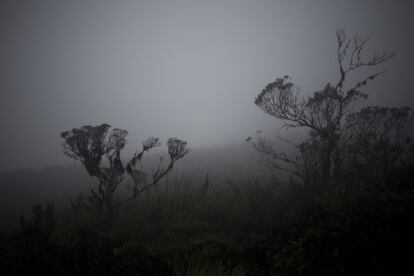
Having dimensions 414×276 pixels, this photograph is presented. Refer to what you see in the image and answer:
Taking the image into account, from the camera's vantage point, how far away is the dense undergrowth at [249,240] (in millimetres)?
4270

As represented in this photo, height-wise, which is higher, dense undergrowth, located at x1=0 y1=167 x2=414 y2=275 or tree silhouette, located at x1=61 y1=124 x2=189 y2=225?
tree silhouette, located at x1=61 y1=124 x2=189 y2=225

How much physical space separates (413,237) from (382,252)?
2.45 feet

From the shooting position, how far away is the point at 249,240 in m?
6.03

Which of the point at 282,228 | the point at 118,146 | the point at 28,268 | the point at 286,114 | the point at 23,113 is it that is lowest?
the point at 28,268

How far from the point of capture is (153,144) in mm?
8430

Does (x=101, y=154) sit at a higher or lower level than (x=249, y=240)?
higher

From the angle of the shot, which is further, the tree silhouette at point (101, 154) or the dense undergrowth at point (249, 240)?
the tree silhouette at point (101, 154)

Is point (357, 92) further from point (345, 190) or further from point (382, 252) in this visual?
point (382, 252)

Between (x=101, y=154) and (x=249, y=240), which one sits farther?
(x=101, y=154)

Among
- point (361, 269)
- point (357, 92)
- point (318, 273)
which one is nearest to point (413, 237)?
point (361, 269)

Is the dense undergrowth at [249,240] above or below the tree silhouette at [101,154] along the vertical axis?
below

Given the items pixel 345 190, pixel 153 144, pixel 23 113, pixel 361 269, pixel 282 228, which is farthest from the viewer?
pixel 23 113

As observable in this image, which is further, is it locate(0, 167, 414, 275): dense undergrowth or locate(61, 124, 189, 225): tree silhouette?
locate(61, 124, 189, 225): tree silhouette

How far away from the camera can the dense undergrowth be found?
427 centimetres
